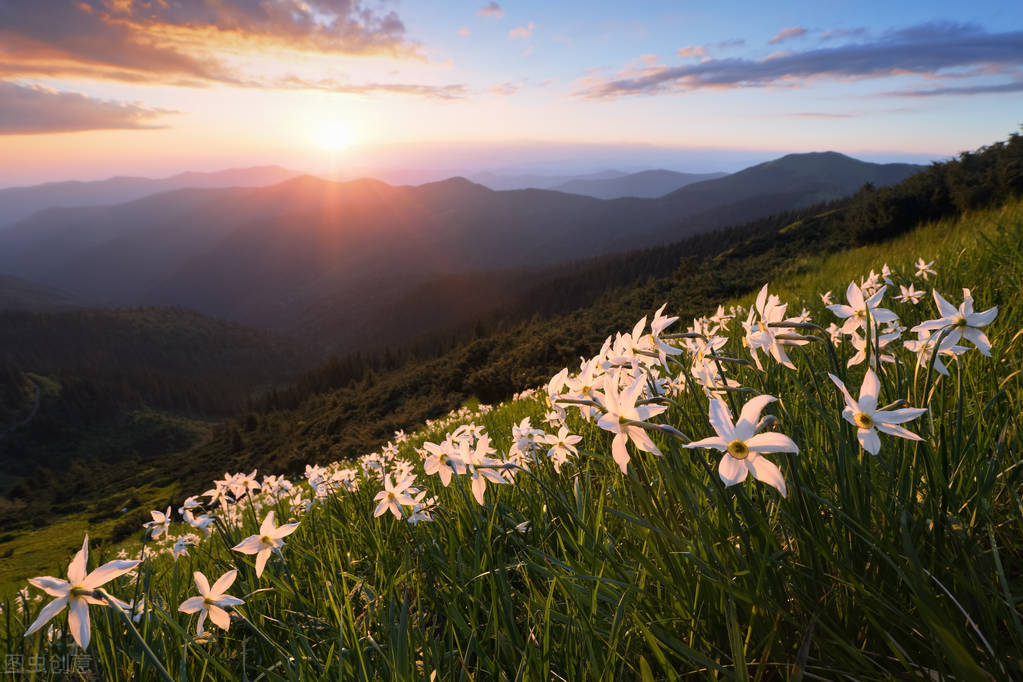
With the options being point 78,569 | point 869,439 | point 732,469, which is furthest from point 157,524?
point 869,439

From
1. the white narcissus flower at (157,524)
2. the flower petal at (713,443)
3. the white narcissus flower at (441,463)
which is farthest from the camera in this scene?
the white narcissus flower at (157,524)

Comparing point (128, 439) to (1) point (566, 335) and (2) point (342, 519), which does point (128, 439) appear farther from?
(2) point (342, 519)

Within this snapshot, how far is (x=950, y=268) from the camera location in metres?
5.13

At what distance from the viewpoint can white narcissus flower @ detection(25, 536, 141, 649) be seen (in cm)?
130

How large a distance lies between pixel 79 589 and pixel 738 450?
1749mm

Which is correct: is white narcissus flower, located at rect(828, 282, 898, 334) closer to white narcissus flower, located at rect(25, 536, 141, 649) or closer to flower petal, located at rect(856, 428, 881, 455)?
flower petal, located at rect(856, 428, 881, 455)

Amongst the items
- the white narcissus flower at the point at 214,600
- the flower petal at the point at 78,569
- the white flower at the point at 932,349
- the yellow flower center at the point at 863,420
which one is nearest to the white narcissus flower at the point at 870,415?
the yellow flower center at the point at 863,420

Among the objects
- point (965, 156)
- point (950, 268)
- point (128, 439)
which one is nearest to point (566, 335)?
point (965, 156)

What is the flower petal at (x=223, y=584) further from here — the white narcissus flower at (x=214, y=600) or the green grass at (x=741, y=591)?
the green grass at (x=741, y=591)

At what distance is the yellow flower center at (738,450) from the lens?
3.51ft

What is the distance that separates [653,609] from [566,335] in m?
33.0

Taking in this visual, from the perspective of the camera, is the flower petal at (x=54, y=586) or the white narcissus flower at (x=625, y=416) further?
the flower petal at (x=54, y=586)

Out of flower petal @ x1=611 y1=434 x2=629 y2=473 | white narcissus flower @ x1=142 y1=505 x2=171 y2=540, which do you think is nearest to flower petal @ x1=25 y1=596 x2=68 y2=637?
flower petal @ x1=611 y1=434 x2=629 y2=473

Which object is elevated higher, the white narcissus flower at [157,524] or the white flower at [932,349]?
the white flower at [932,349]
